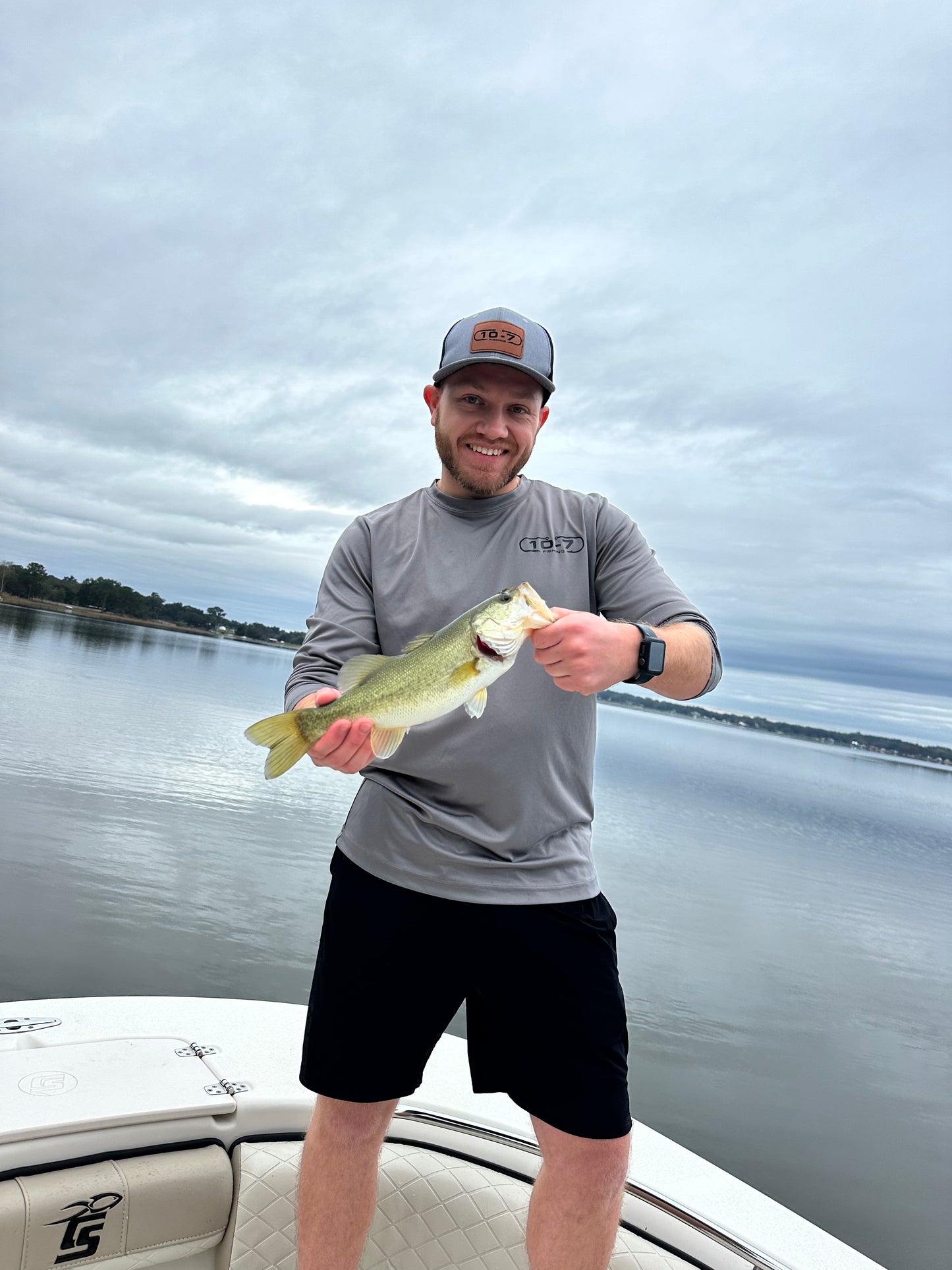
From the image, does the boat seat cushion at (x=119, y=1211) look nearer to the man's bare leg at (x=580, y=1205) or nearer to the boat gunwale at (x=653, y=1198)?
the boat gunwale at (x=653, y=1198)

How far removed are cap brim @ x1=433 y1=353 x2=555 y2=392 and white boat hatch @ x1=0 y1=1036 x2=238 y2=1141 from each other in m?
2.71

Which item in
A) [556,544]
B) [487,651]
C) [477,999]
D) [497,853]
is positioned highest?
[556,544]

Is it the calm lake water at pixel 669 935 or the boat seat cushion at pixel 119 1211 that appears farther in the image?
the calm lake water at pixel 669 935

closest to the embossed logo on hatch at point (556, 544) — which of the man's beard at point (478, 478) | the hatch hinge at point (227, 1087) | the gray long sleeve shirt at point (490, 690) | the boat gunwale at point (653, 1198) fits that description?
the gray long sleeve shirt at point (490, 690)

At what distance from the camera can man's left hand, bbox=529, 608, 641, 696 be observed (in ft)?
6.86

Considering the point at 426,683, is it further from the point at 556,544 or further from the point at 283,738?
the point at 556,544

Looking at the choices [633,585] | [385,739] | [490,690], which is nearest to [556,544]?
[633,585]

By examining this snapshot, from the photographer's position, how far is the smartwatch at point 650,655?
88.6 inches

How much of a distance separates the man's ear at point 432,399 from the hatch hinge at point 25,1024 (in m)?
2.81

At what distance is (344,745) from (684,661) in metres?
1.02

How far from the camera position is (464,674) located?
2.17 m

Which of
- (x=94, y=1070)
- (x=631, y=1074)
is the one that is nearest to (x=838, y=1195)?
(x=631, y=1074)

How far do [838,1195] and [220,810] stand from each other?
1084cm

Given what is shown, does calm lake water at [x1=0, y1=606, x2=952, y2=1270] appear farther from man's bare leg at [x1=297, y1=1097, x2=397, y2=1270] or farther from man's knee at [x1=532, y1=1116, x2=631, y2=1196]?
man's knee at [x1=532, y1=1116, x2=631, y2=1196]
